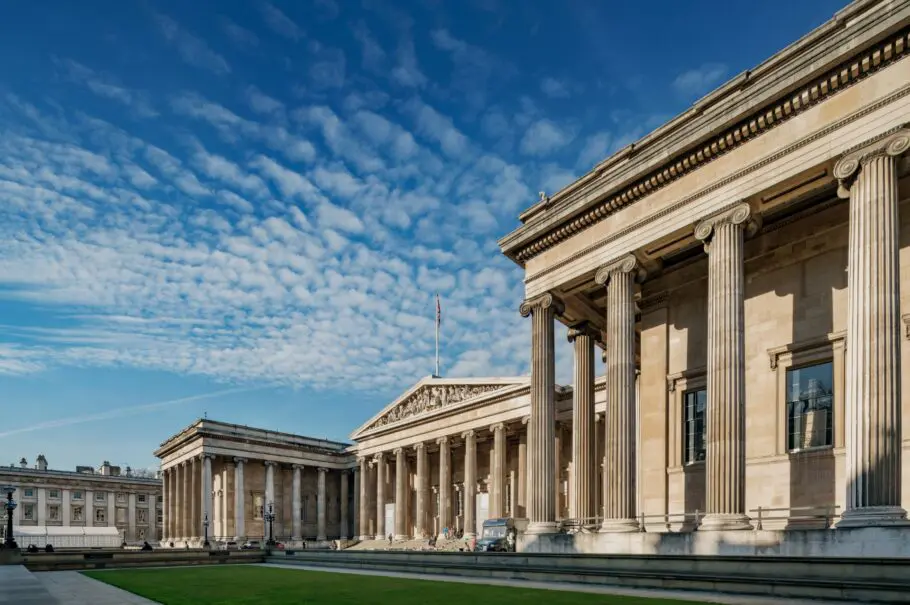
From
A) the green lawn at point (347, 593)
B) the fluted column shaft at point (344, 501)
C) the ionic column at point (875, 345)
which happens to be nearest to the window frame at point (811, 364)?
the ionic column at point (875, 345)

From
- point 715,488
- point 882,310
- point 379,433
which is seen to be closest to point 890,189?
point 882,310

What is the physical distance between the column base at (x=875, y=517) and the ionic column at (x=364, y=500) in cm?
6298

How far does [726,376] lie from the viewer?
20.9m

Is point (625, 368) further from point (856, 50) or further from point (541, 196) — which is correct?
point (856, 50)

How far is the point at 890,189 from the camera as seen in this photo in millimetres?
17984

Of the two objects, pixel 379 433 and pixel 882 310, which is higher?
pixel 882 310

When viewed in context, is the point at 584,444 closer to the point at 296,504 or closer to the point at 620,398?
the point at 620,398

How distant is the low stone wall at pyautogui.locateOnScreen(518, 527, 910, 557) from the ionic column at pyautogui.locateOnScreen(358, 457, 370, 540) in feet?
173

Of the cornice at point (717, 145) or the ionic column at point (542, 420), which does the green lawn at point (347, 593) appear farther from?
the cornice at point (717, 145)

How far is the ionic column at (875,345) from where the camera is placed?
1697 centimetres

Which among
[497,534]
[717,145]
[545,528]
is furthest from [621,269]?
[497,534]

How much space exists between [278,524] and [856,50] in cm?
7764

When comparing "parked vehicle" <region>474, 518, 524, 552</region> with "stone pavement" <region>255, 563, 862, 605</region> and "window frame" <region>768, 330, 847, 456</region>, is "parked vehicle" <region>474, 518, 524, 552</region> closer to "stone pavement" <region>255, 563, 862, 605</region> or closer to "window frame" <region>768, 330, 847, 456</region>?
"stone pavement" <region>255, 563, 862, 605</region>

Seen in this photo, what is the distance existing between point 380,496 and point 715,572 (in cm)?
6064
